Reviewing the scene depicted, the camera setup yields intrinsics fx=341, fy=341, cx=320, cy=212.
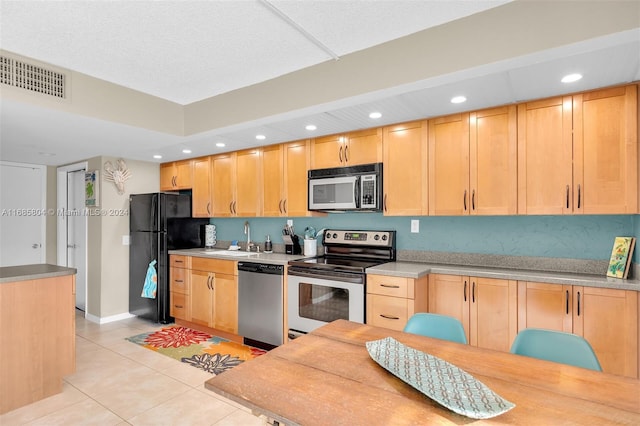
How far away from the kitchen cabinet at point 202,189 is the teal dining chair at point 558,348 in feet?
12.6

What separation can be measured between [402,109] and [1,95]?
Answer: 285 cm

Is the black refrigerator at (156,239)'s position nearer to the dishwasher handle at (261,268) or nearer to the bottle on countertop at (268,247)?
the bottle on countertop at (268,247)

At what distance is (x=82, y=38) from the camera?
2.24 meters

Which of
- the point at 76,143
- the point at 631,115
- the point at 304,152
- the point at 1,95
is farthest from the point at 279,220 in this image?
the point at 631,115

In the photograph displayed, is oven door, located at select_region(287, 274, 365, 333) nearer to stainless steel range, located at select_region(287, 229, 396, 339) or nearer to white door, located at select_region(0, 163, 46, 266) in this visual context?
stainless steel range, located at select_region(287, 229, 396, 339)

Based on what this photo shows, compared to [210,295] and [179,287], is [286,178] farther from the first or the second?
[179,287]

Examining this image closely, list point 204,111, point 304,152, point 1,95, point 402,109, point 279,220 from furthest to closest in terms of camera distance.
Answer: point 279,220, point 304,152, point 204,111, point 402,109, point 1,95

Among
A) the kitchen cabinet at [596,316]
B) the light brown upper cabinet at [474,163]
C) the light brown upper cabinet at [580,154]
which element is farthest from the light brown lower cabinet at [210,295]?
the light brown upper cabinet at [580,154]

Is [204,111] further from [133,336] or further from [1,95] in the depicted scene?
[133,336]

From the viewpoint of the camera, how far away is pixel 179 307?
171 inches

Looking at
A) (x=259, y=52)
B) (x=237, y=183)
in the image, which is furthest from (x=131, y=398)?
(x=259, y=52)

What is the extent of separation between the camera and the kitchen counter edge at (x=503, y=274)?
7.19ft

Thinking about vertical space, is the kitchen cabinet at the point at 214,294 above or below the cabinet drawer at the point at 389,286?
below

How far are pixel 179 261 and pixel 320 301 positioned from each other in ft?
7.13
